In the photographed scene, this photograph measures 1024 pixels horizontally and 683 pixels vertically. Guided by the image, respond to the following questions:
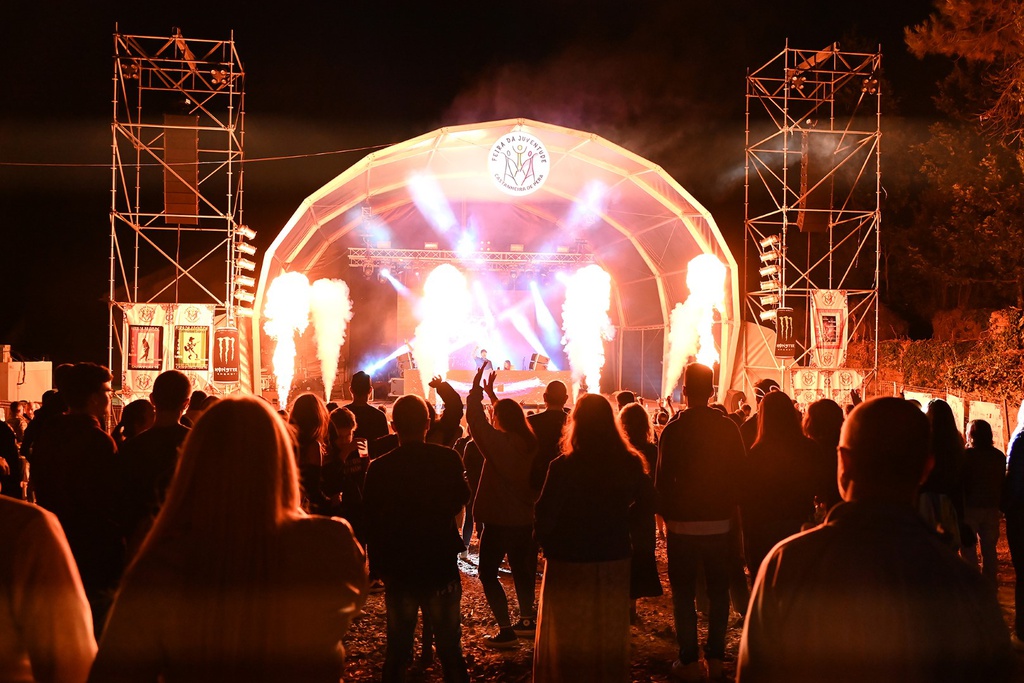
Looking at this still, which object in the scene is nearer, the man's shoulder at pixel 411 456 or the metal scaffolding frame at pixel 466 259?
the man's shoulder at pixel 411 456

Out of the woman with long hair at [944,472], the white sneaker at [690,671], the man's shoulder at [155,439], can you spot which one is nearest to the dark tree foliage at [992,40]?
the woman with long hair at [944,472]

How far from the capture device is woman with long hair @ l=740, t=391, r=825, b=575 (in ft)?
14.6

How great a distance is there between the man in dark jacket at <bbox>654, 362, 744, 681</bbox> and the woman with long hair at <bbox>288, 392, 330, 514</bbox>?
1.77 m

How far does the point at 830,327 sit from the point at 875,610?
14574 mm

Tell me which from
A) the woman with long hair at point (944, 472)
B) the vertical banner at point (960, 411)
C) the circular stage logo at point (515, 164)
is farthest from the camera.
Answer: the circular stage logo at point (515, 164)

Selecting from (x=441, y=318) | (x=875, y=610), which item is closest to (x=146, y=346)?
(x=441, y=318)

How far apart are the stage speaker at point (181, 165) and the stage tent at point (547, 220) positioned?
6.69ft

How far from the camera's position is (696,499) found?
4.49m

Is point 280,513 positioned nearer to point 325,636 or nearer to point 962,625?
point 325,636

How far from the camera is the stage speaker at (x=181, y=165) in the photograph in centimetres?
1445

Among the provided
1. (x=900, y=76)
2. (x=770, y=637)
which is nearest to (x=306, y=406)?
(x=770, y=637)

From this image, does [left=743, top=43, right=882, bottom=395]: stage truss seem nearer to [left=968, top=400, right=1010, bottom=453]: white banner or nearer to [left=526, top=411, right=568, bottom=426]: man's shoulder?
[left=968, top=400, right=1010, bottom=453]: white banner

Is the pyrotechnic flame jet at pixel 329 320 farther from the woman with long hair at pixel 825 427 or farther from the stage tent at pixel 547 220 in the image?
the woman with long hair at pixel 825 427

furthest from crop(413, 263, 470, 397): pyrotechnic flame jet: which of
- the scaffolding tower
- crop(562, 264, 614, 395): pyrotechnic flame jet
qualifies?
the scaffolding tower
